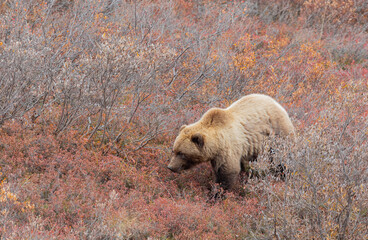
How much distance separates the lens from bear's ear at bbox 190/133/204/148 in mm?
6152

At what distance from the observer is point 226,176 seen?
6.50 metres

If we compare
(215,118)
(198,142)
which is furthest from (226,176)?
(215,118)

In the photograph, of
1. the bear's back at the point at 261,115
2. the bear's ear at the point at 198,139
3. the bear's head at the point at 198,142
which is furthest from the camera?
the bear's back at the point at 261,115

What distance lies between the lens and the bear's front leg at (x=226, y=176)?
6461mm

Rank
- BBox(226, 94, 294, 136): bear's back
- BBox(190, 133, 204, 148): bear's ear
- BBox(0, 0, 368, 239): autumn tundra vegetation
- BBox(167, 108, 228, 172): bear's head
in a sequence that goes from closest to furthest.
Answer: BBox(0, 0, 368, 239): autumn tundra vegetation < BBox(190, 133, 204, 148): bear's ear < BBox(167, 108, 228, 172): bear's head < BBox(226, 94, 294, 136): bear's back

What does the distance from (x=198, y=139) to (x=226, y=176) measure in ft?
2.97

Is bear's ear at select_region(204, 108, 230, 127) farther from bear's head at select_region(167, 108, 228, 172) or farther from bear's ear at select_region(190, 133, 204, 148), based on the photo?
bear's ear at select_region(190, 133, 204, 148)

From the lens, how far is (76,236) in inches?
187

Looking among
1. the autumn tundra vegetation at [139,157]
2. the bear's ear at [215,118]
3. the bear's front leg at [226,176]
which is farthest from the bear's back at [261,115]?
the bear's front leg at [226,176]

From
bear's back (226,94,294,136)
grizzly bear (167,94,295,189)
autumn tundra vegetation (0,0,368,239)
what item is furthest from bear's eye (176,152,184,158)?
bear's back (226,94,294,136)

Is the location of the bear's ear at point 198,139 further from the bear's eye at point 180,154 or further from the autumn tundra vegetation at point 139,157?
the autumn tundra vegetation at point 139,157

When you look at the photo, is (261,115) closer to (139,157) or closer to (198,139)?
(198,139)

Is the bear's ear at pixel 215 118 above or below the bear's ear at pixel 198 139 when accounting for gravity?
above

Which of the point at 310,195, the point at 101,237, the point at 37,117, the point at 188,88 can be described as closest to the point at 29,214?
the point at 101,237
